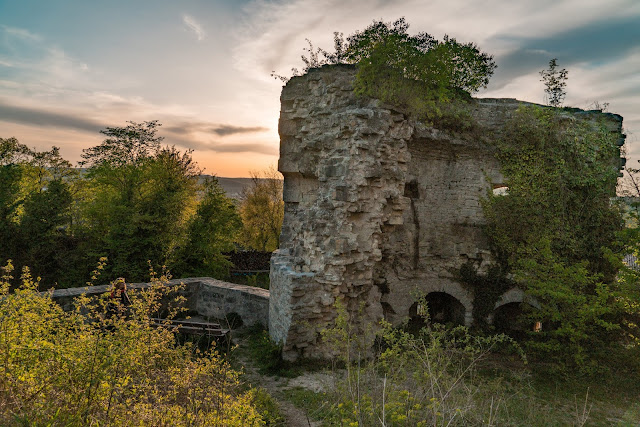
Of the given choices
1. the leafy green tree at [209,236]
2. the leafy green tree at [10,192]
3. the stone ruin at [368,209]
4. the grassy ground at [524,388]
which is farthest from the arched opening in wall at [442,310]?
the leafy green tree at [10,192]

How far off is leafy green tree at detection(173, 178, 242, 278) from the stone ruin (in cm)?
591

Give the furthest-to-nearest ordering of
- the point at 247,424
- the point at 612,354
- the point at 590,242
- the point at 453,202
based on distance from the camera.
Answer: the point at 453,202 → the point at 590,242 → the point at 612,354 → the point at 247,424

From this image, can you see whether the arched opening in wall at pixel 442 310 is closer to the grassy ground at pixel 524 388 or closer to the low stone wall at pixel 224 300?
the grassy ground at pixel 524 388

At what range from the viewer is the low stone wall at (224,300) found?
1047 cm

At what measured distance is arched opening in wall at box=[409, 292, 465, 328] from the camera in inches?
453

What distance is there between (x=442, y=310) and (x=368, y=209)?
5.69 m

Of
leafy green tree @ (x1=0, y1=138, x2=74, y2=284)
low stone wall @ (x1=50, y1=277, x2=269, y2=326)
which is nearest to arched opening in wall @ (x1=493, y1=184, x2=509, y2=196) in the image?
low stone wall @ (x1=50, y1=277, x2=269, y2=326)

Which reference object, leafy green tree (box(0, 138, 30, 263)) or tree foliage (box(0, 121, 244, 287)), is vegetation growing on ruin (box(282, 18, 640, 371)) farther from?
leafy green tree (box(0, 138, 30, 263))

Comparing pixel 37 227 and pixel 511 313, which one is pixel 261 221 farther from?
pixel 511 313

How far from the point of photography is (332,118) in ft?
30.8

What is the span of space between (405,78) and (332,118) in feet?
7.00

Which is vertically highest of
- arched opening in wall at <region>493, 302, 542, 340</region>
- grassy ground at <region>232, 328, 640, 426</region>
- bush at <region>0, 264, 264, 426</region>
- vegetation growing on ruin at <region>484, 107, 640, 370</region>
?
vegetation growing on ruin at <region>484, 107, 640, 370</region>

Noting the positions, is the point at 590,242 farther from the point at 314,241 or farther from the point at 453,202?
the point at 314,241

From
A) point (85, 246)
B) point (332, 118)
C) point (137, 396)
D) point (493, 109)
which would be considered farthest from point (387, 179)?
point (85, 246)
